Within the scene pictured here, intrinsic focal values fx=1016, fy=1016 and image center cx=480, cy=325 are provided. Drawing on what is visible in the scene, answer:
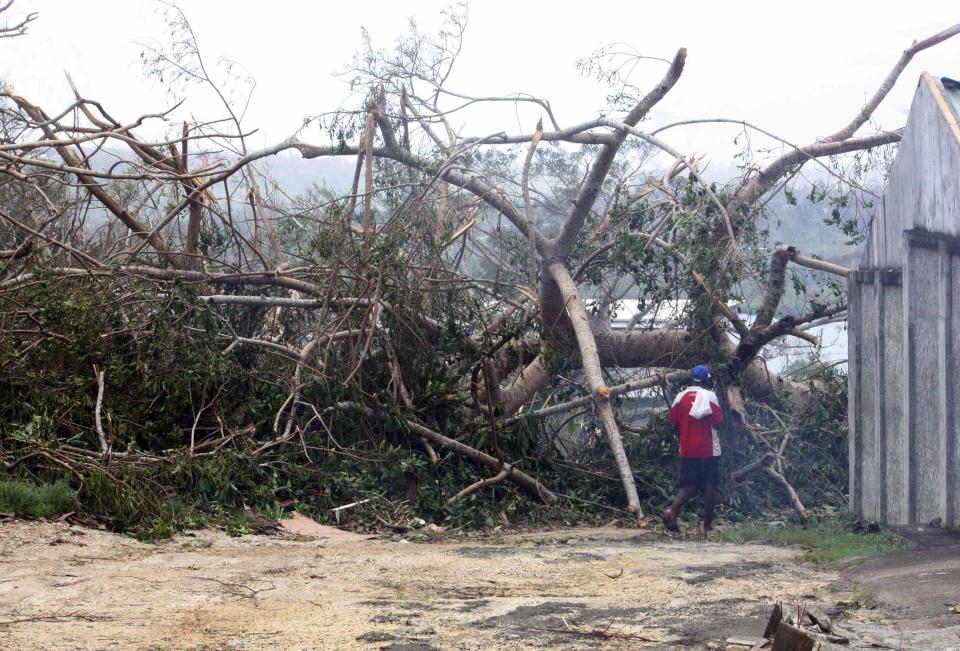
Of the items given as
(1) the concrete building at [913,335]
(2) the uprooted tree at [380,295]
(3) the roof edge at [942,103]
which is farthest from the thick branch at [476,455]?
(3) the roof edge at [942,103]

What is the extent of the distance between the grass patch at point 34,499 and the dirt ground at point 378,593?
179 millimetres

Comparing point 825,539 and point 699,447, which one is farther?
point 699,447

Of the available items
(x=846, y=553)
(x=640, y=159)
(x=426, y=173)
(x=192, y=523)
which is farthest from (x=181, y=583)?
(x=640, y=159)

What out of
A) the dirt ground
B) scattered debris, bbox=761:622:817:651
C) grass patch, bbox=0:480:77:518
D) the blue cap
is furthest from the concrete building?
grass patch, bbox=0:480:77:518

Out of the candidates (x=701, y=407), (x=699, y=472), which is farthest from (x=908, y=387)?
(x=699, y=472)

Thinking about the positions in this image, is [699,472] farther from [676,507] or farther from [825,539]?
[825,539]

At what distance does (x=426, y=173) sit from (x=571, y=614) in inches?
225

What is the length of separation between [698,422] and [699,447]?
203mm

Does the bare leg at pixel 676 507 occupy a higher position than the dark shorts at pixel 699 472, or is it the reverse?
the dark shorts at pixel 699 472

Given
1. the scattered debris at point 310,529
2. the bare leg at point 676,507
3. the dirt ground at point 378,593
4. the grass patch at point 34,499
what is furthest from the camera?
the bare leg at point 676,507

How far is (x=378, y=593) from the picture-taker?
5008 millimetres

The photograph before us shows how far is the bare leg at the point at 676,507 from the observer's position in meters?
8.16

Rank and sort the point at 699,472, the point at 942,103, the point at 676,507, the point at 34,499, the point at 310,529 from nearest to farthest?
1. the point at 942,103
2. the point at 34,499
3. the point at 310,529
4. the point at 676,507
5. the point at 699,472

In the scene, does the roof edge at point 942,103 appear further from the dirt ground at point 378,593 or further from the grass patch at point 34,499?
the grass patch at point 34,499
